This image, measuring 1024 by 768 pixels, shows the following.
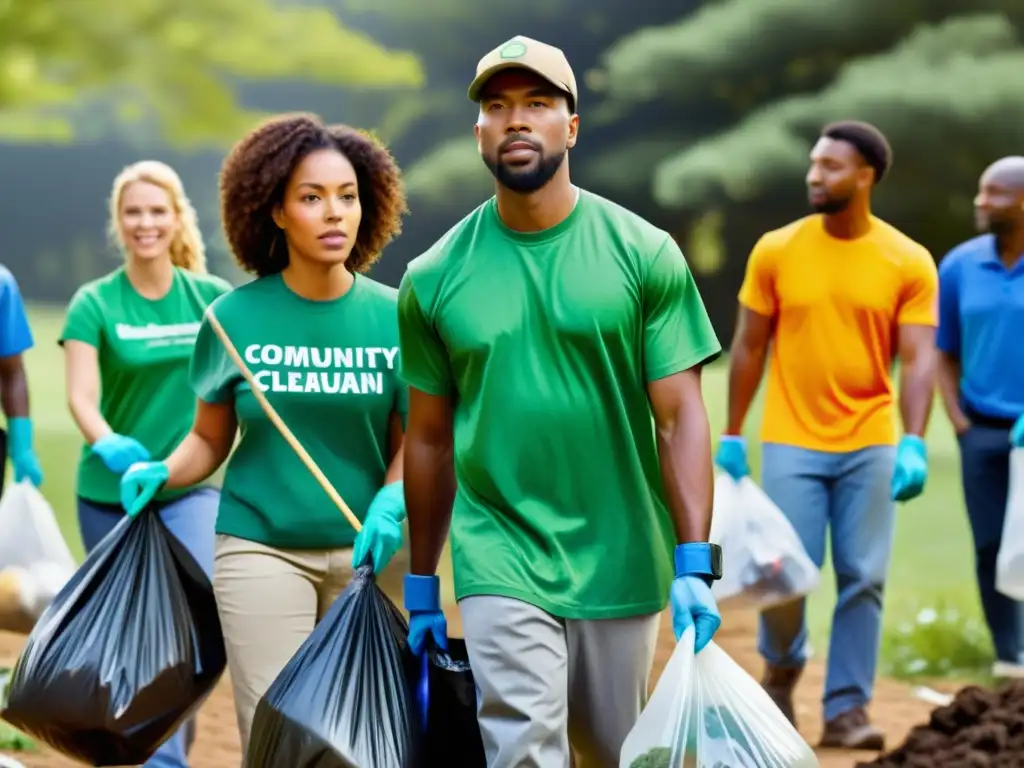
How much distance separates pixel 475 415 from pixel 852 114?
8234 millimetres

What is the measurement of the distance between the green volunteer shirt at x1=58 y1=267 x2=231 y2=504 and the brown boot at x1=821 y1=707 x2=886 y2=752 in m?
2.44

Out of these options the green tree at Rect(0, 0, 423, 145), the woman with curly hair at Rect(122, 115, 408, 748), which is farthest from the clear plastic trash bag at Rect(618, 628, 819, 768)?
the green tree at Rect(0, 0, 423, 145)

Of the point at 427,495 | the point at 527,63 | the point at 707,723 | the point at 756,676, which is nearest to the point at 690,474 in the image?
the point at 707,723

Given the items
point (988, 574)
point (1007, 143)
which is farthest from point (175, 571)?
point (1007, 143)

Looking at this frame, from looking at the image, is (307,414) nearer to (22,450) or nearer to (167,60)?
(22,450)

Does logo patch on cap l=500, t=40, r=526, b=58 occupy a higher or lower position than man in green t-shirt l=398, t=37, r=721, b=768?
higher

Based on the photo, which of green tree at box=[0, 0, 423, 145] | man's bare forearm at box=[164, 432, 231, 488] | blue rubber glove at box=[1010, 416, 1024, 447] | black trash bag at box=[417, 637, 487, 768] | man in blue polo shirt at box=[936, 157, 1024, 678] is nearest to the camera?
black trash bag at box=[417, 637, 487, 768]

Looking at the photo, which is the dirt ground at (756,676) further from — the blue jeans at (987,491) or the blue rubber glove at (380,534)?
the blue rubber glove at (380,534)

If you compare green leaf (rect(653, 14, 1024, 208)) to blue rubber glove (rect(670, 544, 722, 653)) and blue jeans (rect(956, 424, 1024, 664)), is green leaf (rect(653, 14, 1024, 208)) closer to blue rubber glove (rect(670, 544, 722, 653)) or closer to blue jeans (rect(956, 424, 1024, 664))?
blue jeans (rect(956, 424, 1024, 664))

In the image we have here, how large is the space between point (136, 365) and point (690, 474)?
112 inches

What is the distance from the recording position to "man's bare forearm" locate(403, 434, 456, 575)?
4.00 m

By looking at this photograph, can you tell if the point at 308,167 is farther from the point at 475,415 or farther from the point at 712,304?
the point at 712,304

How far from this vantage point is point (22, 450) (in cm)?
673

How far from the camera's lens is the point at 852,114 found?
11.6 meters
